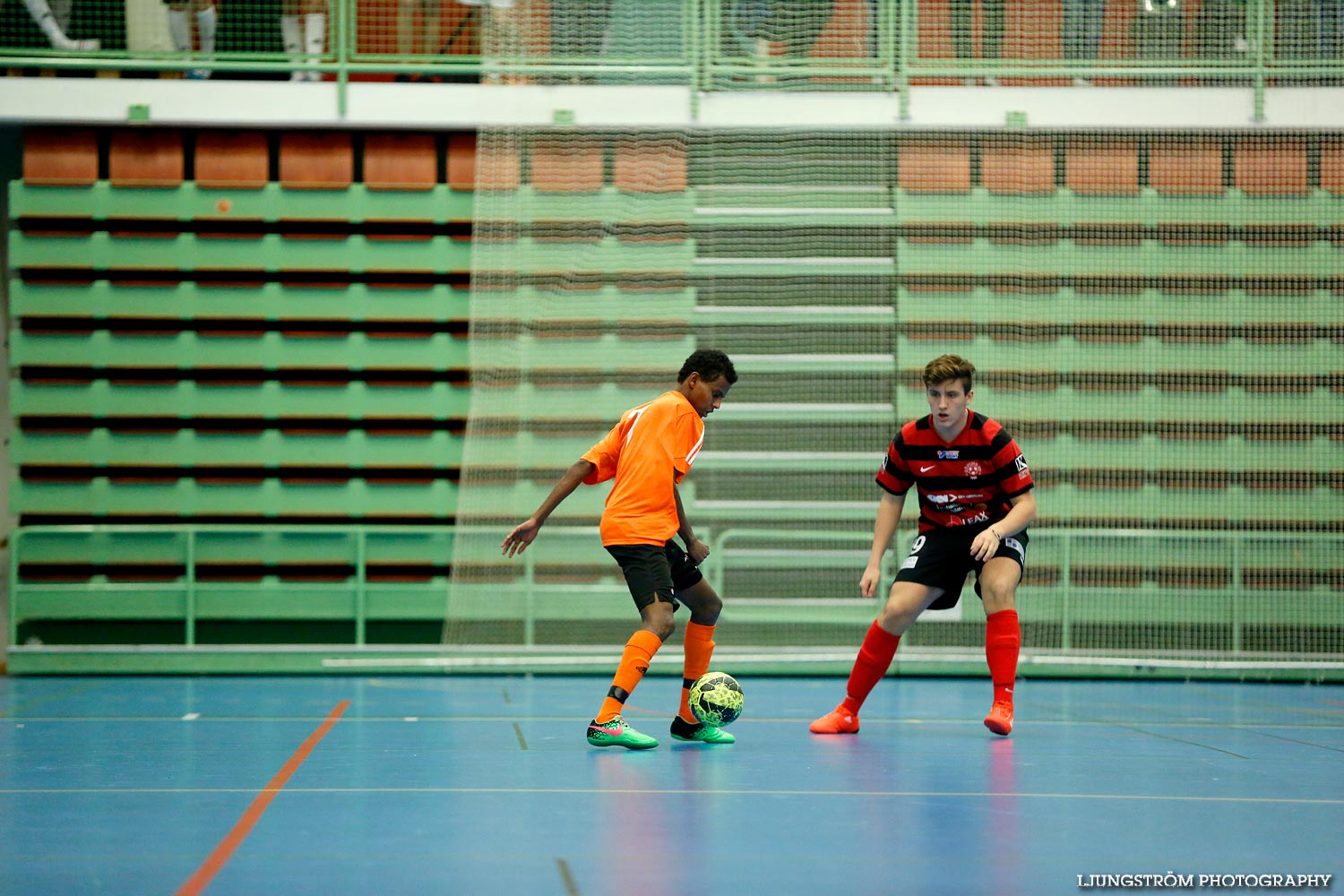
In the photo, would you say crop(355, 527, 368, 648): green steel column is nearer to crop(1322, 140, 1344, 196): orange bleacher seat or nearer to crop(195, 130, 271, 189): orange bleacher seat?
crop(195, 130, 271, 189): orange bleacher seat

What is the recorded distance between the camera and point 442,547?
9.89m

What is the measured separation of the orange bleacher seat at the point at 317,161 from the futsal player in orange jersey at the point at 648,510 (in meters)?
5.76

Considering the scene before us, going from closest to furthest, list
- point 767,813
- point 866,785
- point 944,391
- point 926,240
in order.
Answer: point 767,813 < point 866,785 < point 944,391 < point 926,240

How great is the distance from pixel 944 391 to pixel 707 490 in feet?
14.6

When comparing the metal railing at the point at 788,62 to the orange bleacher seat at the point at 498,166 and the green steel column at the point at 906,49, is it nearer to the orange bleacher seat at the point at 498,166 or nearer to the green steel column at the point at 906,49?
the green steel column at the point at 906,49

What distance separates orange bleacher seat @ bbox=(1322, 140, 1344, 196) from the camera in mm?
9875

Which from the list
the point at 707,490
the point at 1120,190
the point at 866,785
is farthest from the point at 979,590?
the point at 1120,190

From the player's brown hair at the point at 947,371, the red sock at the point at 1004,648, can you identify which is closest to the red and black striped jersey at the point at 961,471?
the player's brown hair at the point at 947,371

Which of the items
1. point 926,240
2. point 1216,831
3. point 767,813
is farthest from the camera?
point 926,240

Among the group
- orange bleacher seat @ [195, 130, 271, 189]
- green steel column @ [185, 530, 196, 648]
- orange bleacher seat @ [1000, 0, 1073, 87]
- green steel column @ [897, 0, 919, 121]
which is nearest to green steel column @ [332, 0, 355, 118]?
orange bleacher seat @ [195, 130, 271, 189]

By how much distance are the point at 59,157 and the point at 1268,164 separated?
368 inches

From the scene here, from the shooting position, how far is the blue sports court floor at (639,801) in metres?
3.00

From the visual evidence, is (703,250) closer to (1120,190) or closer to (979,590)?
(1120,190)

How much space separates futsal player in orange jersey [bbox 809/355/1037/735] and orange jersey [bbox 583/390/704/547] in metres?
0.95
